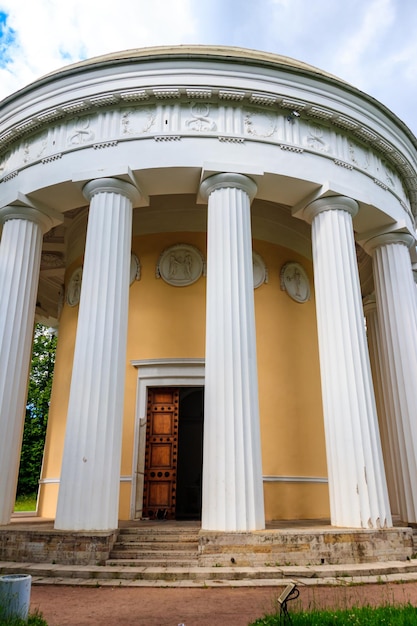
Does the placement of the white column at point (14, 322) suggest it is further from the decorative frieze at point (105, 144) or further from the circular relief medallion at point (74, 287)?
the circular relief medallion at point (74, 287)

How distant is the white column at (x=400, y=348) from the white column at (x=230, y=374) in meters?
4.78

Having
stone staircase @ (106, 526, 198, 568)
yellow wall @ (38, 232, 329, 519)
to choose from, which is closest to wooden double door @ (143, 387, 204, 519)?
yellow wall @ (38, 232, 329, 519)

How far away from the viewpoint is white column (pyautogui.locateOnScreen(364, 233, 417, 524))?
12.8m

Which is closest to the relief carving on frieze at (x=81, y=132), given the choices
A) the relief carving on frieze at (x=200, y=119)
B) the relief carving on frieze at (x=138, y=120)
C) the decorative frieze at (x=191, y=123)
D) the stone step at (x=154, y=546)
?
the decorative frieze at (x=191, y=123)

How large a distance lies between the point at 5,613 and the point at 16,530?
5104 millimetres

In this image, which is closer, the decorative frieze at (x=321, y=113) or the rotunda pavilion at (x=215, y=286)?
the rotunda pavilion at (x=215, y=286)

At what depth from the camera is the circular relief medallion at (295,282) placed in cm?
1518

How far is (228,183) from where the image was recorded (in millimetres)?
11609

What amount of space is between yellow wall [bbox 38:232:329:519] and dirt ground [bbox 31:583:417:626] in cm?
547

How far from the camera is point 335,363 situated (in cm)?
1125

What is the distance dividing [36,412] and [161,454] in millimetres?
24125

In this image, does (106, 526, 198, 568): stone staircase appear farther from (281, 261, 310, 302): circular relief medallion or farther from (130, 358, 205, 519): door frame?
(281, 261, 310, 302): circular relief medallion

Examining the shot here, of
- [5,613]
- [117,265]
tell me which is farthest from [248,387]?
[5,613]

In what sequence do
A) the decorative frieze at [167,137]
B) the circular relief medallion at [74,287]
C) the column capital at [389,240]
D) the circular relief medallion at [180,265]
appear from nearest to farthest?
the decorative frieze at [167,137]
the column capital at [389,240]
the circular relief medallion at [180,265]
the circular relief medallion at [74,287]
